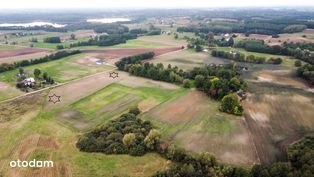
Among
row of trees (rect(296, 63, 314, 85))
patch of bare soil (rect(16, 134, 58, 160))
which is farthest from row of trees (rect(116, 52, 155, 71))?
row of trees (rect(296, 63, 314, 85))

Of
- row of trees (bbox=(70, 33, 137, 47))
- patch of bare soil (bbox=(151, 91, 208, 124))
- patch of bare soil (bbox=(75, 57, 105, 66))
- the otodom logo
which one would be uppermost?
row of trees (bbox=(70, 33, 137, 47))

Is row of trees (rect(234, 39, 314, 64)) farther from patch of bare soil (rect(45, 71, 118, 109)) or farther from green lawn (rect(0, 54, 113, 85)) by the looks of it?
patch of bare soil (rect(45, 71, 118, 109))

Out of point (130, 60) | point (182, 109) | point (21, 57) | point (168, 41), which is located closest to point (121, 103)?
point (182, 109)

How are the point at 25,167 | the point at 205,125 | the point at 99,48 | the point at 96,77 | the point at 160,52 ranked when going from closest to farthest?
the point at 25,167 < the point at 205,125 < the point at 96,77 < the point at 160,52 < the point at 99,48

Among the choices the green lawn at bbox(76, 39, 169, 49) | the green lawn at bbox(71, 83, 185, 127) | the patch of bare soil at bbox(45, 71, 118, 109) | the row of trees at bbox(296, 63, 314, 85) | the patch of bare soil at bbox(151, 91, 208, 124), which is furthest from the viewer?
the green lawn at bbox(76, 39, 169, 49)

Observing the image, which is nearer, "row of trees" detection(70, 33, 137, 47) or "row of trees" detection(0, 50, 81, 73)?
"row of trees" detection(0, 50, 81, 73)

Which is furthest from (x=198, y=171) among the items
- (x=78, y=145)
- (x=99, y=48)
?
(x=99, y=48)

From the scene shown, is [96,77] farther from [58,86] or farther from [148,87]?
[148,87]

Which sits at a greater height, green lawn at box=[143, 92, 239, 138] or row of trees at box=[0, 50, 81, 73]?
row of trees at box=[0, 50, 81, 73]
